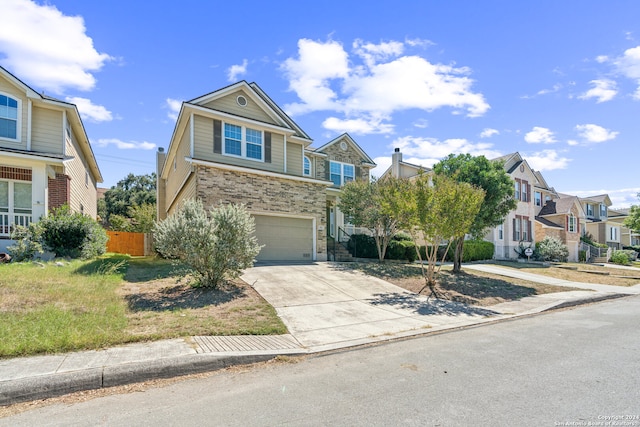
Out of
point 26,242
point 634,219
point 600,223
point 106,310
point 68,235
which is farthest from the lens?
point 600,223

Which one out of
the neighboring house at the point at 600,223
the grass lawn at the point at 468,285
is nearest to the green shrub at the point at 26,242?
the grass lawn at the point at 468,285

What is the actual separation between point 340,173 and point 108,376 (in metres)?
22.4

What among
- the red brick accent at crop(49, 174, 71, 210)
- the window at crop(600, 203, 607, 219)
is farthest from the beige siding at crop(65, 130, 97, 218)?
the window at crop(600, 203, 607, 219)

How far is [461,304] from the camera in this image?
426 inches

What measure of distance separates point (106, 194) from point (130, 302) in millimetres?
45968

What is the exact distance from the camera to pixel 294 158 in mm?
20125

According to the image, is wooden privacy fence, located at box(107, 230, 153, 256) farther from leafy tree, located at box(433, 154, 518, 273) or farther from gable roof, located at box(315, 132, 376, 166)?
leafy tree, located at box(433, 154, 518, 273)

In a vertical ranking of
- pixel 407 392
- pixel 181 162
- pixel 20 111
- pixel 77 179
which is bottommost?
pixel 407 392

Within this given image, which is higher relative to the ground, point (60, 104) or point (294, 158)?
point (60, 104)

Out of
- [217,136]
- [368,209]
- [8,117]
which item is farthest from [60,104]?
[368,209]

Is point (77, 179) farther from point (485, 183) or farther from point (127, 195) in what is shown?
point (127, 195)

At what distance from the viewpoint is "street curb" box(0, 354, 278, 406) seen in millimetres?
4125

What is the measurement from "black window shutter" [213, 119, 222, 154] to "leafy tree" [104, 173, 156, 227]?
28.7 m

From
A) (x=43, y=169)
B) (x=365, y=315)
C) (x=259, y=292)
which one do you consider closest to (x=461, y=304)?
(x=365, y=315)
